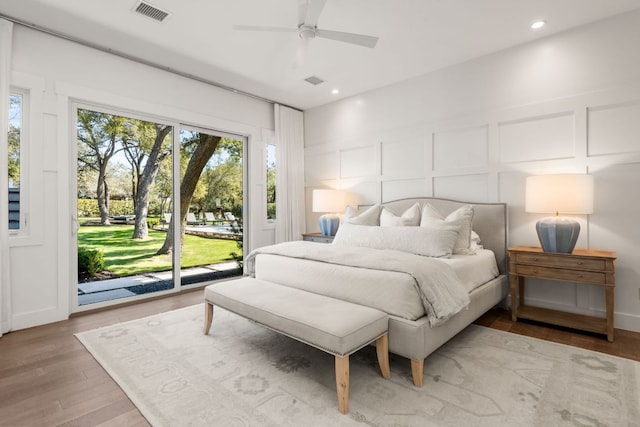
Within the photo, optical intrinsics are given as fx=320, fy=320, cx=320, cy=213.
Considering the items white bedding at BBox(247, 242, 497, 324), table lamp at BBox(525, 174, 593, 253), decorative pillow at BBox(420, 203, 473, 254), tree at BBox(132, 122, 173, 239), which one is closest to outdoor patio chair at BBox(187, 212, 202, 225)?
tree at BBox(132, 122, 173, 239)

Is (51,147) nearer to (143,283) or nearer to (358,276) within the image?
(143,283)

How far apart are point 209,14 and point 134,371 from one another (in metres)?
3.02

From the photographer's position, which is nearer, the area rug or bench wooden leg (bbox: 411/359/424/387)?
the area rug

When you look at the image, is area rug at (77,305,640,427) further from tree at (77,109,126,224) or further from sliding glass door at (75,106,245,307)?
tree at (77,109,126,224)

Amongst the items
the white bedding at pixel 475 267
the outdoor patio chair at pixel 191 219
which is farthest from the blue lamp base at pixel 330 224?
the white bedding at pixel 475 267

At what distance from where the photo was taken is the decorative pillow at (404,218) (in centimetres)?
373

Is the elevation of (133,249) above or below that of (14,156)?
below

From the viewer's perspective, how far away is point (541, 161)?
3324 millimetres

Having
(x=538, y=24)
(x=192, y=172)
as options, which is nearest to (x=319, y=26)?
(x=538, y=24)

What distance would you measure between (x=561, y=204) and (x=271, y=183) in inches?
153

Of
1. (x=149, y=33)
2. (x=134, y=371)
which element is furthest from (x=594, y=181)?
(x=149, y=33)

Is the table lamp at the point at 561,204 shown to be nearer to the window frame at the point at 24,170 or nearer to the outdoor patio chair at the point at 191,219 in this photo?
the outdoor patio chair at the point at 191,219

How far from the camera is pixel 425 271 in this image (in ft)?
7.13

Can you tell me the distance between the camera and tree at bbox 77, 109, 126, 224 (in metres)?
3.55
